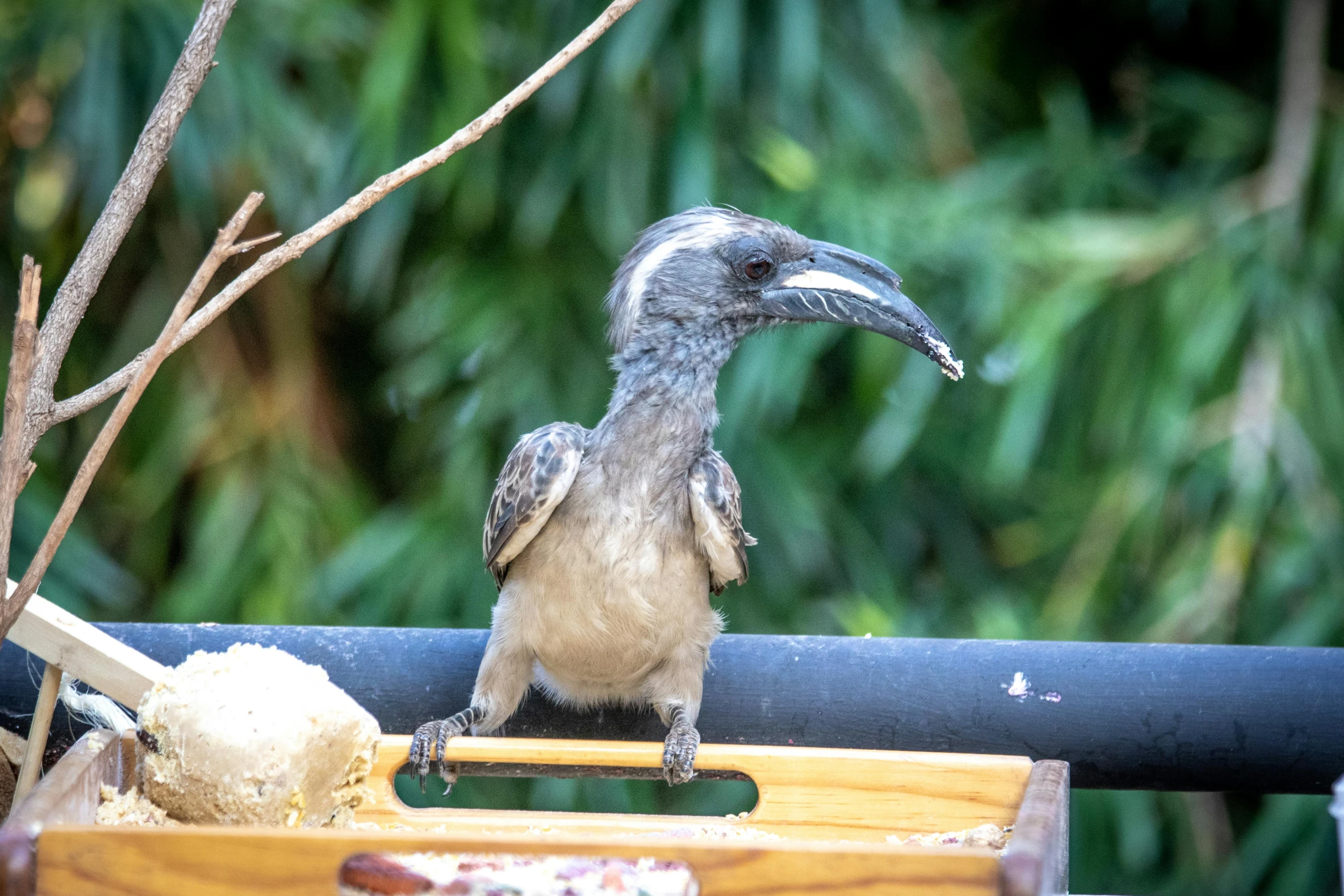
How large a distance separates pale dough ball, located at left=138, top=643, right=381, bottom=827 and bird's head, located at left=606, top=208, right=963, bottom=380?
753 millimetres

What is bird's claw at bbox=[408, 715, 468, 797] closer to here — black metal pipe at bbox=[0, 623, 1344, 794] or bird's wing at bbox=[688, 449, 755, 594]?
black metal pipe at bbox=[0, 623, 1344, 794]

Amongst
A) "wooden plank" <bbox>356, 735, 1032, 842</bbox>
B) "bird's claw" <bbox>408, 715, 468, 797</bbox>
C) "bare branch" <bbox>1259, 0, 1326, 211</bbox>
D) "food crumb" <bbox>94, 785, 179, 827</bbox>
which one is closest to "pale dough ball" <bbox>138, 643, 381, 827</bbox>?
"food crumb" <bbox>94, 785, 179, 827</bbox>

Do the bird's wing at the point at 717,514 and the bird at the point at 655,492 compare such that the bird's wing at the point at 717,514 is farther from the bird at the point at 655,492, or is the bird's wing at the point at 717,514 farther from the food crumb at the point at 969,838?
the food crumb at the point at 969,838

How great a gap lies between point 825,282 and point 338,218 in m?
0.86

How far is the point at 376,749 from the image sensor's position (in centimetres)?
137

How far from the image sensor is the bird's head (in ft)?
5.79

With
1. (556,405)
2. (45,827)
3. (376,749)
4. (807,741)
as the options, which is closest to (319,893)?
(45,827)

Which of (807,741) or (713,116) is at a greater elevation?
(713,116)

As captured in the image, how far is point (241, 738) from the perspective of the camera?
46.6 inches

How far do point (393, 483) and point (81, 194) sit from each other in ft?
3.31

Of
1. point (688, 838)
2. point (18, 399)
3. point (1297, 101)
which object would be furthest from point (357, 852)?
point (1297, 101)

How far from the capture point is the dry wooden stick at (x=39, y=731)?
4.10 feet

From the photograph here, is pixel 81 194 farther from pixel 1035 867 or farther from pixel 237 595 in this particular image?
pixel 1035 867

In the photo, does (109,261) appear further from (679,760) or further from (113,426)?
(679,760)
